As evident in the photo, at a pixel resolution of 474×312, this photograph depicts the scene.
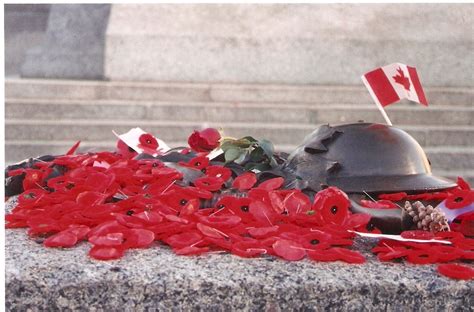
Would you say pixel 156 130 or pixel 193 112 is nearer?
pixel 156 130

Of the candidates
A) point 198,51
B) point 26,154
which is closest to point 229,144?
point 26,154

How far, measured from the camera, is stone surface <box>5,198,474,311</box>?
1872 millimetres

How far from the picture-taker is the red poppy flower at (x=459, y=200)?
250 cm

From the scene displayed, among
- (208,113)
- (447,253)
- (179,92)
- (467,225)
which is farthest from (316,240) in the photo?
(179,92)

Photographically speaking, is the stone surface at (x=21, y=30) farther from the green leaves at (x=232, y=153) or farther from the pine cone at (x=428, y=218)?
the pine cone at (x=428, y=218)

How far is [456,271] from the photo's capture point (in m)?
1.96

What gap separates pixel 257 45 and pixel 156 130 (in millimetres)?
1542

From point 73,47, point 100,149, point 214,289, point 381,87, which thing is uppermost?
point 73,47

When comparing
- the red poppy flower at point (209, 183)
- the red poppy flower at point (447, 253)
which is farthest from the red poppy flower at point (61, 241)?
the red poppy flower at point (447, 253)

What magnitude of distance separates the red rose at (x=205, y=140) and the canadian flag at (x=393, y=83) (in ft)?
2.62

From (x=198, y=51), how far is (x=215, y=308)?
5.85 metres

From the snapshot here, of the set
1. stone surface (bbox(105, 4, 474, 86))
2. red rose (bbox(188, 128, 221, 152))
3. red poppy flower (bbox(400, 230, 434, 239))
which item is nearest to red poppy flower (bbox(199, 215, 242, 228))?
red poppy flower (bbox(400, 230, 434, 239))

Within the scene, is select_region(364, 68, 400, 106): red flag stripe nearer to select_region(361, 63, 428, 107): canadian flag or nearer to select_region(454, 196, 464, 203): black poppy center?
select_region(361, 63, 428, 107): canadian flag

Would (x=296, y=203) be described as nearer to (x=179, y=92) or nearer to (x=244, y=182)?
(x=244, y=182)
